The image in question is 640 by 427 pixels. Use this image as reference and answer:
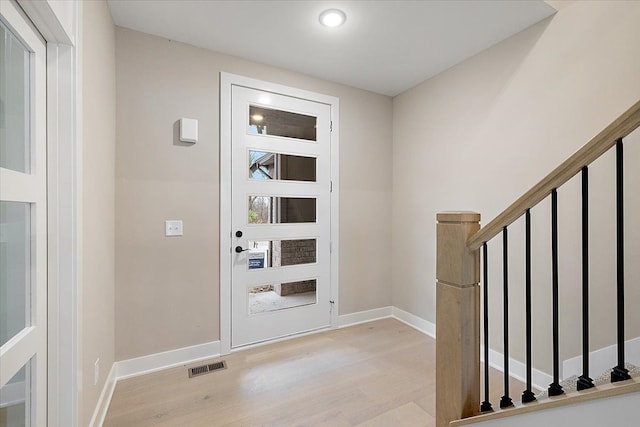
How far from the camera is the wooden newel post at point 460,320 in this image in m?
1.26

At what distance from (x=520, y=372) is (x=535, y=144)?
68.2 inches

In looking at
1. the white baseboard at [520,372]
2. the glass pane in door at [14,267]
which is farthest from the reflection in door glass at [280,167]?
the white baseboard at [520,372]

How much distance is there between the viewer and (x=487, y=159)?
251 centimetres

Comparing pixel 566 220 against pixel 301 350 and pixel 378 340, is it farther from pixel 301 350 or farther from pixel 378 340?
pixel 301 350

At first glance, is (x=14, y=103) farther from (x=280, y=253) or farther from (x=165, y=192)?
(x=280, y=253)

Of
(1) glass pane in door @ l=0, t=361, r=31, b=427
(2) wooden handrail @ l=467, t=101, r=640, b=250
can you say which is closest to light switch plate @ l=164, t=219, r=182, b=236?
(1) glass pane in door @ l=0, t=361, r=31, b=427

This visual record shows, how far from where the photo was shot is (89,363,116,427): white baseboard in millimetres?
1656

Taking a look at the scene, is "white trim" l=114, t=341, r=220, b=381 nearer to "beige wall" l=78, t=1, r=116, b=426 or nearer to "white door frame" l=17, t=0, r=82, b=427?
"beige wall" l=78, t=1, r=116, b=426

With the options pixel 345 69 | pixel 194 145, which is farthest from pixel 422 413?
pixel 345 69

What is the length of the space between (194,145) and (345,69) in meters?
1.60

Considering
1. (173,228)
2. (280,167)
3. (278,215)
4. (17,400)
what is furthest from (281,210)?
(17,400)

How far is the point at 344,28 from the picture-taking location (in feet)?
7.43

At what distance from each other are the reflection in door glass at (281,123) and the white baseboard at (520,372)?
259 cm

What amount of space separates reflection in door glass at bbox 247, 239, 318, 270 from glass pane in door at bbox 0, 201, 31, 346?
168 cm
